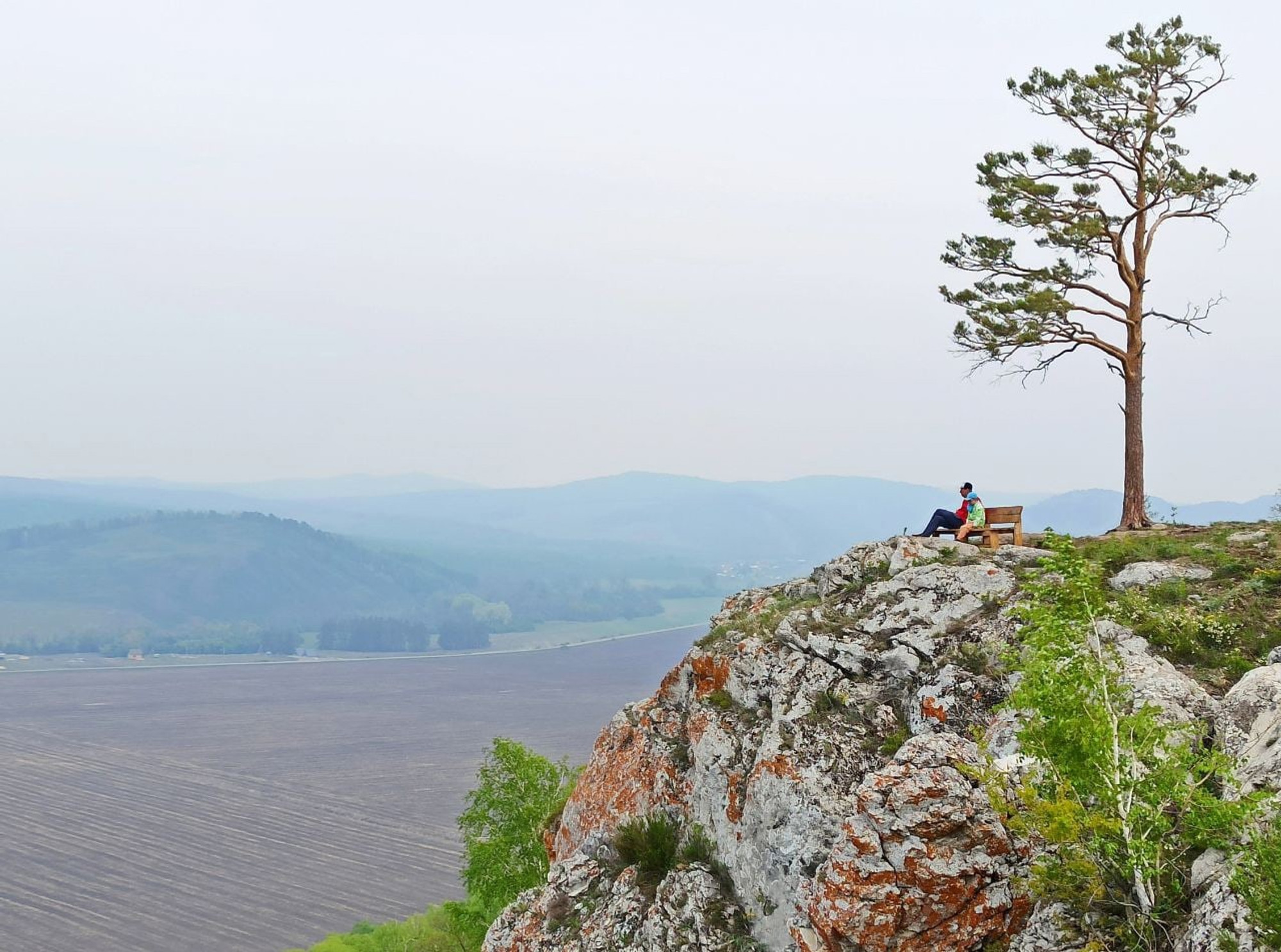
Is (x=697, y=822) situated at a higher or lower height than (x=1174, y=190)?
lower

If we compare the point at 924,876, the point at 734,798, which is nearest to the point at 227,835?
the point at 734,798

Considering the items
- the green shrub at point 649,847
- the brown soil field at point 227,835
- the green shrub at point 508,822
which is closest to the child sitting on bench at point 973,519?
the green shrub at point 649,847

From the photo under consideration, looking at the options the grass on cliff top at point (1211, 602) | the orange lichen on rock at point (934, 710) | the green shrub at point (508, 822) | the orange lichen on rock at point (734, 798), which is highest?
the grass on cliff top at point (1211, 602)

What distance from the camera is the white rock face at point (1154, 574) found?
25109 millimetres

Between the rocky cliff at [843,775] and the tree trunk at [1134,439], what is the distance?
904 centimetres

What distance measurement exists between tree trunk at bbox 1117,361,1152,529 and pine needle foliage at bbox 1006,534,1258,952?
21.5m

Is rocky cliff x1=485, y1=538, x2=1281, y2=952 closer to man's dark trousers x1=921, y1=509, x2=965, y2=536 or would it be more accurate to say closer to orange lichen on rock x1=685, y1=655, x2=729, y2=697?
orange lichen on rock x1=685, y1=655, x2=729, y2=697

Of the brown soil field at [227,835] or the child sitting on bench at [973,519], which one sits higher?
the child sitting on bench at [973,519]

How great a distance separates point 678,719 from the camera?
28.0m

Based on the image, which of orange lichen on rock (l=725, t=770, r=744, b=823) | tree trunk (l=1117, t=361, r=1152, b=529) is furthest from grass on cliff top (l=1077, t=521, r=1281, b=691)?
orange lichen on rock (l=725, t=770, r=744, b=823)

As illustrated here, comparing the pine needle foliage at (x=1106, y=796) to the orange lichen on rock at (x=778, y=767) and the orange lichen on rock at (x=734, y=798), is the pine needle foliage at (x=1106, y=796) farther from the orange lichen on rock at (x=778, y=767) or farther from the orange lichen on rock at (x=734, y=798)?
the orange lichen on rock at (x=734, y=798)

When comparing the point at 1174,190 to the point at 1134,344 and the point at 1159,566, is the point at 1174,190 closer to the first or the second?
the point at 1134,344

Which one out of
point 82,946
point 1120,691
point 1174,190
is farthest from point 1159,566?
point 82,946

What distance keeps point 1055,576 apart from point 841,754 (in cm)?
724
